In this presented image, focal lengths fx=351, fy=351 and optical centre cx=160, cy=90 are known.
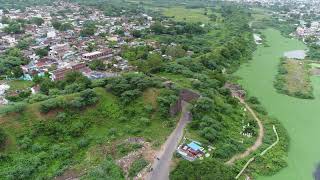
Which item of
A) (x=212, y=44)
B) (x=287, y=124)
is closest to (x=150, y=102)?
(x=287, y=124)

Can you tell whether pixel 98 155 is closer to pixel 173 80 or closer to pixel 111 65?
pixel 173 80

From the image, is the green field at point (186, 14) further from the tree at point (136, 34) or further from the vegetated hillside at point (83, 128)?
the vegetated hillside at point (83, 128)

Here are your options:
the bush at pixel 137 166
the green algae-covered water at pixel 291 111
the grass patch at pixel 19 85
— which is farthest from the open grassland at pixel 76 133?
the grass patch at pixel 19 85

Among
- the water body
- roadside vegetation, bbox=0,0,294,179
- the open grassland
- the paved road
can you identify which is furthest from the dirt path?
the water body

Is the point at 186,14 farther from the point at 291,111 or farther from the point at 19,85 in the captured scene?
the point at 19,85

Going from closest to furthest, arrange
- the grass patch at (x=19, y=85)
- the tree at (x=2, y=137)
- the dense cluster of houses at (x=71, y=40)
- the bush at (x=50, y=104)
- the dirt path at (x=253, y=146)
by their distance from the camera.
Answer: the tree at (x=2, y=137) < the dirt path at (x=253, y=146) < the bush at (x=50, y=104) < the grass patch at (x=19, y=85) < the dense cluster of houses at (x=71, y=40)

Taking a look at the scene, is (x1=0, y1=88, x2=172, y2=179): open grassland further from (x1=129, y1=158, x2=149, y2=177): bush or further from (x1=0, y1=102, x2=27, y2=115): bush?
(x1=129, y1=158, x2=149, y2=177): bush
